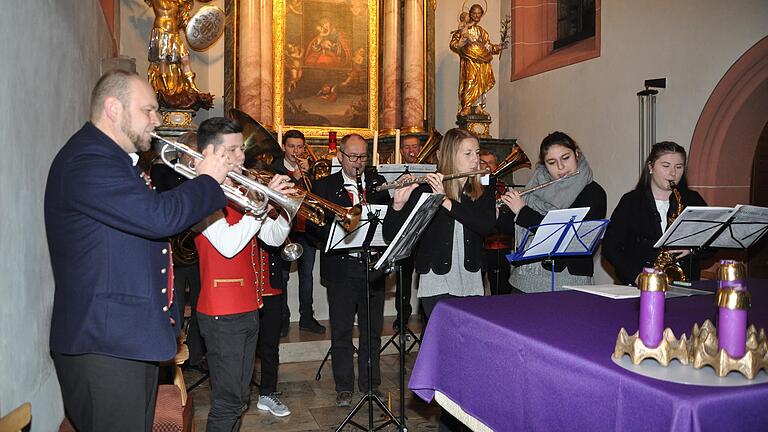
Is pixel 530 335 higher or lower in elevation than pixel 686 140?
lower

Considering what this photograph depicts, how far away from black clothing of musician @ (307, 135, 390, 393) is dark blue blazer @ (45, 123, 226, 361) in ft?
7.93

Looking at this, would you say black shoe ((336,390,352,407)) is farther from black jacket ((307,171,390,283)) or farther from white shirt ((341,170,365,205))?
white shirt ((341,170,365,205))

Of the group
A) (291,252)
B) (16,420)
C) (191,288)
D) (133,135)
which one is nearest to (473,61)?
(191,288)

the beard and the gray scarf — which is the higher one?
the beard

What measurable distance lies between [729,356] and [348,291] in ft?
10.4

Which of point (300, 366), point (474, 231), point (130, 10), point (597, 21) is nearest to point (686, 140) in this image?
point (597, 21)

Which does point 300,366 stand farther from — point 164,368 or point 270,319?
point 164,368

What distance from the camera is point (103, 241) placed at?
2.22 m

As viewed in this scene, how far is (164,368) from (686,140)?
5624 millimetres

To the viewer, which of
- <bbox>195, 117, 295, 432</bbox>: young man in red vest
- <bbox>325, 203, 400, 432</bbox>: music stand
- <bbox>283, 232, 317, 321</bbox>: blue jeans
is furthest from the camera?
<bbox>283, 232, 317, 321</bbox>: blue jeans

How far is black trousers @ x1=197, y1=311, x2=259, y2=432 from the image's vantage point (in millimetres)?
3098

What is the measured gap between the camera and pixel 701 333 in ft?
6.43

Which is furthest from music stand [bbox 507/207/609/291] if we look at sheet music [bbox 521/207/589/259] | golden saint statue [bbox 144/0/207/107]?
golden saint statue [bbox 144/0/207/107]

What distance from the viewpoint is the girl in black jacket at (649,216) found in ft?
13.7
